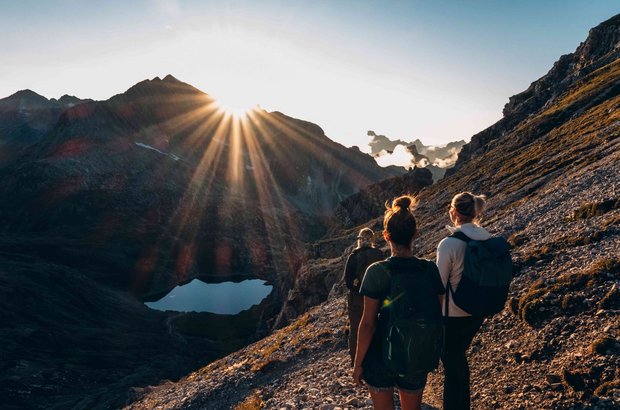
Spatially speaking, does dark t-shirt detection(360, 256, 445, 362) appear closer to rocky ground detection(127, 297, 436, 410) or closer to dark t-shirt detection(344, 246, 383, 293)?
dark t-shirt detection(344, 246, 383, 293)

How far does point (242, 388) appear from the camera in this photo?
79.3 ft

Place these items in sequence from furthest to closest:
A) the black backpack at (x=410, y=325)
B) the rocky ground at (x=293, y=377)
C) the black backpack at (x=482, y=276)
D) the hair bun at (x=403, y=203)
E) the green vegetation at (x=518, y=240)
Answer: the green vegetation at (x=518, y=240) → the rocky ground at (x=293, y=377) → the black backpack at (x=482, y=276) → the hair bun at (x=403, y=203) → the black backpack at (x=410, y=325)

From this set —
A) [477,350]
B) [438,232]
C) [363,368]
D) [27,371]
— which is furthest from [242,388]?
[27,371]

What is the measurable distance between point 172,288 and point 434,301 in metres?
180

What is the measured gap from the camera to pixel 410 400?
20.0 feet

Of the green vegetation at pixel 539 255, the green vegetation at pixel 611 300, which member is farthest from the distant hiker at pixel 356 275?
the green vegetation at pixel 539 255

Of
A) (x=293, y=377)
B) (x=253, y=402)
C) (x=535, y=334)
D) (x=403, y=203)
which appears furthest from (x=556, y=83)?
(x=403, y=203)

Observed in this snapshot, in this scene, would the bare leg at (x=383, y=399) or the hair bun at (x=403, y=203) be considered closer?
the bare leg at (x=383, y=399)

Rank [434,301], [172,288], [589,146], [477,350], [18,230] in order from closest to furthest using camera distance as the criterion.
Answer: [434,301] < [477,350] < [589,146] < [172,288] < [18,230]

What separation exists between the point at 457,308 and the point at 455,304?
9cm

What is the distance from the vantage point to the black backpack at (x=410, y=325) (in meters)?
5.77

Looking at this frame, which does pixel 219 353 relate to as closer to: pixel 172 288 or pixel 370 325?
pixel 172 288

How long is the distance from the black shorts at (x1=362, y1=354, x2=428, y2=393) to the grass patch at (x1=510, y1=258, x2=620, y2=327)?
1031 cm

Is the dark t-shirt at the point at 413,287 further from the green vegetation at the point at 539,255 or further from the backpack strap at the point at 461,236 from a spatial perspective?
the green vegetation at the point at 539,255
